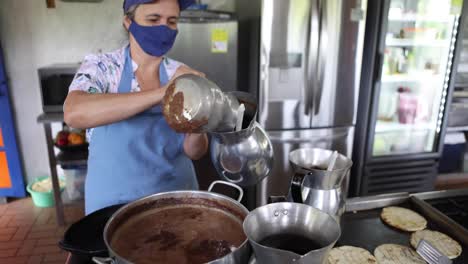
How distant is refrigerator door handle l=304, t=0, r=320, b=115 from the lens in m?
2.49

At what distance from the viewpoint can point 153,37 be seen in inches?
44.0

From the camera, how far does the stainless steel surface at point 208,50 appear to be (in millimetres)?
2578

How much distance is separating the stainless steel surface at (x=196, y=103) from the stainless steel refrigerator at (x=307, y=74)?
1823 mm

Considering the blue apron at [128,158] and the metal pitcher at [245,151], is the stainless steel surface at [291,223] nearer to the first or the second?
the metal pitcher at [245,151]

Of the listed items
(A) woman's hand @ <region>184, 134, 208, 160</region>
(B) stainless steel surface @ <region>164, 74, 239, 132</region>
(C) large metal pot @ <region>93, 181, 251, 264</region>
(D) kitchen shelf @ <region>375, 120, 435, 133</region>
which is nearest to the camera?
(B) stainless steel surface @ <region>164, 74, 239, 132</region>

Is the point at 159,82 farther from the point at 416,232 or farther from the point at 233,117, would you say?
the point at 416,232

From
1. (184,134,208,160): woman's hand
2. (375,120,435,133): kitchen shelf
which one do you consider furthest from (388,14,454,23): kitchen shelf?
(184,134,208,160): woman's hand

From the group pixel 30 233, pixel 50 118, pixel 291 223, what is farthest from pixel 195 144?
pixel 30 233

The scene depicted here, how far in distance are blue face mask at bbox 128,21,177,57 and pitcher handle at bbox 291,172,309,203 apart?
23.4 inches

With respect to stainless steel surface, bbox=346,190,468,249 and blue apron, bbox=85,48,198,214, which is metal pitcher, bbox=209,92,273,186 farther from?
stainless steel surface, bbox=346,190,468,249

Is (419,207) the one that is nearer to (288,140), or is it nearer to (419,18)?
(288,140)

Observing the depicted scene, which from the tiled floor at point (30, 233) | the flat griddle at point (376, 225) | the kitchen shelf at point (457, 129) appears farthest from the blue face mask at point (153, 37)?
the kitchen shelf at point (457, 129)

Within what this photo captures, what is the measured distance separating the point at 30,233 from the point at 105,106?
2236 millimetres

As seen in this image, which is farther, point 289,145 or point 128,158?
point 289,145
